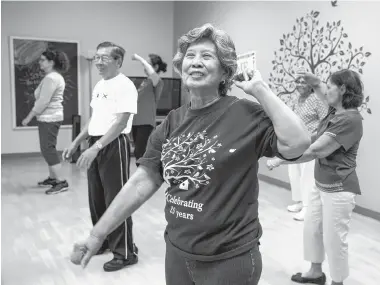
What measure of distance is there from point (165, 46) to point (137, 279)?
589 centimetres

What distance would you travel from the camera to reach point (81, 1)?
7121 mm

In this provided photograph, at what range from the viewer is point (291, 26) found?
4.98 metres

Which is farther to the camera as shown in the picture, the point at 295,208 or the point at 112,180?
the point at 295,208

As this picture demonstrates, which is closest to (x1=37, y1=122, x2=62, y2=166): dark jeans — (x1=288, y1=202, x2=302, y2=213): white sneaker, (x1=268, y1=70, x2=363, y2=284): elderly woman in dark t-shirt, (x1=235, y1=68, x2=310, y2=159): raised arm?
(x1=288, y1=202, x2=302, y2=213): white sneaker

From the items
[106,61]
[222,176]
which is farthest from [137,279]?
[222,176]

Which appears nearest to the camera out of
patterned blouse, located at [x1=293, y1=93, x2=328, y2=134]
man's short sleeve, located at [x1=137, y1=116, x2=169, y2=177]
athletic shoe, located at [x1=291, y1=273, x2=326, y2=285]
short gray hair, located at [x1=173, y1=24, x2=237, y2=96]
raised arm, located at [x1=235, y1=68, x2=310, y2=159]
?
raised arm, located at [x1=235, y1=68, x2=310, y2=159]

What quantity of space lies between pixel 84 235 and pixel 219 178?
2589 millimetres

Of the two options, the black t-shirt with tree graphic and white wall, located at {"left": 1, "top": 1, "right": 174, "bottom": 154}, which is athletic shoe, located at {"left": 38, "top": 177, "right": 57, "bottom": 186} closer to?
white wall, located at {"left": 1, "top": 1, "right": 174, "bottom": 154}

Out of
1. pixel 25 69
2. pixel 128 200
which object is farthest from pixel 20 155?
pixel 128 200

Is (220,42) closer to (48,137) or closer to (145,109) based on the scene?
(145,109)

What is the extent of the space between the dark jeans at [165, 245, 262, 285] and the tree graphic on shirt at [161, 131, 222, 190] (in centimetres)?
24

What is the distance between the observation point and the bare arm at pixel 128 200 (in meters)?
1.32

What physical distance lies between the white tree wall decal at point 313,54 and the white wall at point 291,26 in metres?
0.08

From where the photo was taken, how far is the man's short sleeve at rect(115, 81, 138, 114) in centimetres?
265
